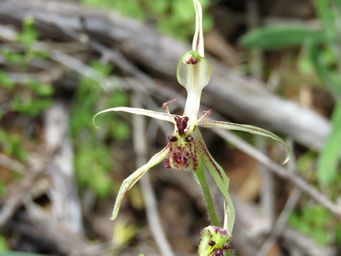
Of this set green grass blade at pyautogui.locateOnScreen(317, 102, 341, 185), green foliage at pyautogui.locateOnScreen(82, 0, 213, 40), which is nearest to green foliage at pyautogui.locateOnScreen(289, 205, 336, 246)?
green grass blade at pyautogui.locateOnScreen(317, 102, 341, 185)

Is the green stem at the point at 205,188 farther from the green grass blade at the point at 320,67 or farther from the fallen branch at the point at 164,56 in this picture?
the fallen branch at the point at 164,56

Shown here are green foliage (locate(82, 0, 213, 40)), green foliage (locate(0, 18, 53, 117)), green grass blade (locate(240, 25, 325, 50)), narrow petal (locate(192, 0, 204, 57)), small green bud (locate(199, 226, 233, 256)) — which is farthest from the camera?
green foliage (locate(82, 0, 213, 40))

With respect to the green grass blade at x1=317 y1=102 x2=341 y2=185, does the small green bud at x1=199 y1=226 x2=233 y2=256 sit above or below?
below

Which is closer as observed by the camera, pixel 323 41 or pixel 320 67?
pixel 320 67

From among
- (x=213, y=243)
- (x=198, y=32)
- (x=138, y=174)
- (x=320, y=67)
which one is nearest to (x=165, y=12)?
(x=320, y=67)

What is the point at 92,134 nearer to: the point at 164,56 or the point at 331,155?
the point at 164,56

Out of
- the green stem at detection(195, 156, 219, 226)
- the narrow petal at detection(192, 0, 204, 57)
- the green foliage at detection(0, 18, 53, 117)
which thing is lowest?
the green stem at detection(195, 156, 219, 226)

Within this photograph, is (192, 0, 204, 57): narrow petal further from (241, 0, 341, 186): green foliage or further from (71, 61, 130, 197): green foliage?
(71, 61, 130, 197): green foliage

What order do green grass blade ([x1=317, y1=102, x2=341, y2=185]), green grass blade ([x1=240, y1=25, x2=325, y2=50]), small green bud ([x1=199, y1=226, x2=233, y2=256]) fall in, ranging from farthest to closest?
green grass blade ([x1=240, y1=25, x2=325, y2=50]) < green grass blade ([x1=317, y1=102, x2=341, y2=185]) < small green bud ([x1=199, y1=226, x2=233, y2=256])
